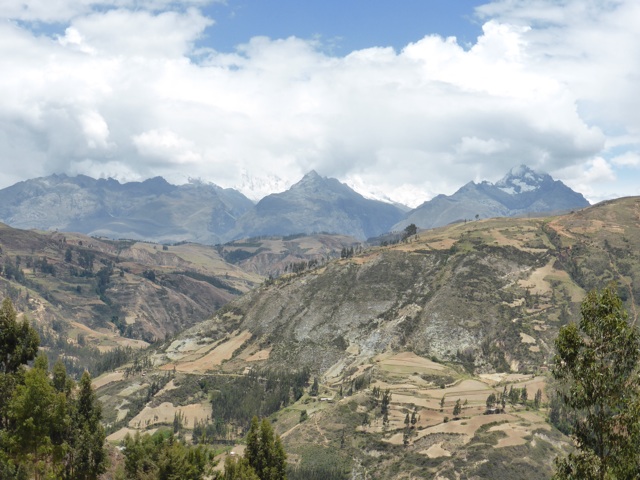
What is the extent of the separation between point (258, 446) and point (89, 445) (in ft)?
67.7

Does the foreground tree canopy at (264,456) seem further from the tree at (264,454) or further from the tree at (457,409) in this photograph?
the tree at (457,409)

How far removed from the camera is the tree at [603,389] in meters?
36.3

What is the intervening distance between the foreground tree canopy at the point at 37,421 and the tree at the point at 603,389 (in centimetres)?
5284

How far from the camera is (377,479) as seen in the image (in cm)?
16838

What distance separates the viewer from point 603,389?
37.5 m

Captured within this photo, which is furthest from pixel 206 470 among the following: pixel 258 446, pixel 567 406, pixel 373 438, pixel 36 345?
pixel 373 438

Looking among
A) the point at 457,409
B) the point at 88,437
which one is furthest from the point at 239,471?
the point at 457,409

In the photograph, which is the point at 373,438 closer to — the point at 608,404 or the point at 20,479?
the point at 20,479

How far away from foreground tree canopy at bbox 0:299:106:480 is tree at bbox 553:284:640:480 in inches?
2081

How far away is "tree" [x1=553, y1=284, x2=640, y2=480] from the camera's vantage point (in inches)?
1428

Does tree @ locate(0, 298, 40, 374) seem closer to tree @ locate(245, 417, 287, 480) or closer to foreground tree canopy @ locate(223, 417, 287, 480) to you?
foreground tree canopy @ locate(223, 417, 287, 480)

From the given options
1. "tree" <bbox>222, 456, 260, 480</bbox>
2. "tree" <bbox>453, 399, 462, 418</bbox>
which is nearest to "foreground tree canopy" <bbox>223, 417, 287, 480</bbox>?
"tree" <bbox>222, 456, 260, 480</bbox>

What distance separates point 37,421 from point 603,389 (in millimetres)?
57304

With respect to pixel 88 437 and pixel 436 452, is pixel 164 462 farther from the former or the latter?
pixel 436 452
